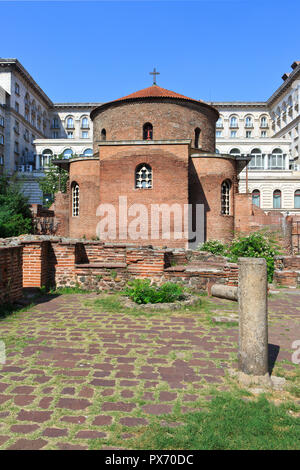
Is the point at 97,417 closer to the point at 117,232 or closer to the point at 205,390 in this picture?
the point at 205,390

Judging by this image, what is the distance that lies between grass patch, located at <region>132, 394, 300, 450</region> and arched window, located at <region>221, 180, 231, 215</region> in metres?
15.5

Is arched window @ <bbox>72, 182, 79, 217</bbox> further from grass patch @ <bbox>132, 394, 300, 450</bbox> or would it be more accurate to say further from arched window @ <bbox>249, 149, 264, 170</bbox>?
arched window @ <bbox>249, 149, 264, 170</bbox>

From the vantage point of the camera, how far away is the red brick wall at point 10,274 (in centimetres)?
567

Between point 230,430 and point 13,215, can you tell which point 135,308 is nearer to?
point 230,430

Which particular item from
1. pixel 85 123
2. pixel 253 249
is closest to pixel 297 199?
pixel 253 249

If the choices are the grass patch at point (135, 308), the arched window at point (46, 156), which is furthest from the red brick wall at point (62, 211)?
the arched window at point (46, 156)

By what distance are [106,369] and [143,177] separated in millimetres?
13065

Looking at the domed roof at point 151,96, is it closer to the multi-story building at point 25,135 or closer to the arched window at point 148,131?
the arched window at point 148,131

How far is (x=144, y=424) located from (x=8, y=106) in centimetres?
4416

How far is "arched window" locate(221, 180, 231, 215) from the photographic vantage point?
57.4 feet

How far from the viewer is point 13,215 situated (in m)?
19.4

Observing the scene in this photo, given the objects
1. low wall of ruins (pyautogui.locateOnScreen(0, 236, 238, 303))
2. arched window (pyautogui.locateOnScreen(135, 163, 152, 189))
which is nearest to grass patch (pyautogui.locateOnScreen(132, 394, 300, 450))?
low wall of ruins (pyautogui.locateOnScreen(0, 236, 238, 303))

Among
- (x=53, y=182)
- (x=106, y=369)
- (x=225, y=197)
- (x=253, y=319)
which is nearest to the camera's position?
(x=253, y=319)

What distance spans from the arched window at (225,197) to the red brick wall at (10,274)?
43.4ft
